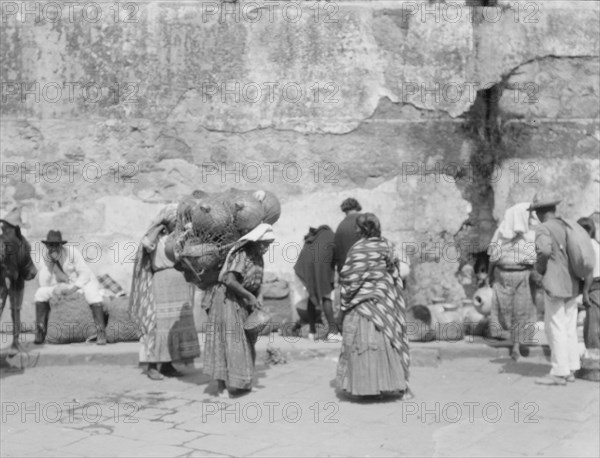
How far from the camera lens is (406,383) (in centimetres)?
823

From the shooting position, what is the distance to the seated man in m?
10.0

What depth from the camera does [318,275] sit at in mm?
10320

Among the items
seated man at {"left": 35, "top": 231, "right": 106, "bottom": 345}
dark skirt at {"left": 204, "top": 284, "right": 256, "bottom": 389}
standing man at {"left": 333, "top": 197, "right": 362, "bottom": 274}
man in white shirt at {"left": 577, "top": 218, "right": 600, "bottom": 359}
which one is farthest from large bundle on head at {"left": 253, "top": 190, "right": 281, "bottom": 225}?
man in white shirt at {"left": 577, "top": 218, "right": 600, "bottom": 359}

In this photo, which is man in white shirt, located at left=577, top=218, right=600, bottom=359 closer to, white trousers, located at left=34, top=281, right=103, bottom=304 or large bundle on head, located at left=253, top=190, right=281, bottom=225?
large bundle on head, located at left=253, top=190, right=281, bottom=225

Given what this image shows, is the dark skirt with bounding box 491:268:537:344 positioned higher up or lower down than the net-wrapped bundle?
lower down

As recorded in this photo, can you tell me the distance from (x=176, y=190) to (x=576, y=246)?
4.22 metres

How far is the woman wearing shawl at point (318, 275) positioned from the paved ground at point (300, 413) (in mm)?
627

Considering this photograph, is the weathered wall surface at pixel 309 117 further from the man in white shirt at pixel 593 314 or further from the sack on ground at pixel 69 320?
the man in white shirt at pixel 593 314

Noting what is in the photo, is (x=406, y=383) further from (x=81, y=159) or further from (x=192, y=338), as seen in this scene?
(x=81, y=159)

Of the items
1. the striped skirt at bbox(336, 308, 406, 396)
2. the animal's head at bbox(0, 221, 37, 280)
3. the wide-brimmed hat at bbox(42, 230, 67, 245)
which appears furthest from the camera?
the wide-brimmed hat at bbox(42, 230, 67, 245)

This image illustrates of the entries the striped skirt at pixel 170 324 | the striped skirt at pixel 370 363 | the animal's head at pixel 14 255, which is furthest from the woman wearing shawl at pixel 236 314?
the animal's head at pixel 14 255

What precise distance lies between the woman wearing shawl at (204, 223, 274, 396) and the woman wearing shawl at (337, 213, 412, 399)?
68cm

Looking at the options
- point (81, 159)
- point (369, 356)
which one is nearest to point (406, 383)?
point (369, 356)

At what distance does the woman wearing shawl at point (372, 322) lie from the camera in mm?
8102
